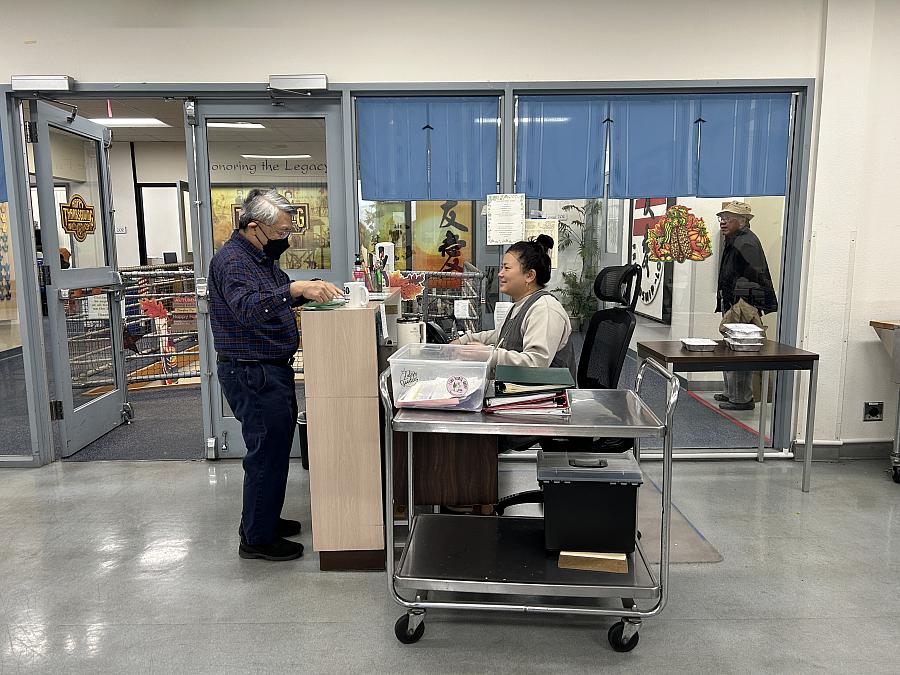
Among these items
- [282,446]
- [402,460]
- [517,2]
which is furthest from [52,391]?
[517,2]

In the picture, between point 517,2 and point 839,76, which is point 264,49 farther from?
point 839,76

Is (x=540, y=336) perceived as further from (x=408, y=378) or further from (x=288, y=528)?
(x=288, y=528)

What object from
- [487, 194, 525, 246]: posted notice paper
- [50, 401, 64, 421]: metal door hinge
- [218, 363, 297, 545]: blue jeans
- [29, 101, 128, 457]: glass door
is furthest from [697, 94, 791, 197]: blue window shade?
[50, 401, 64, 421]: metal door hinge

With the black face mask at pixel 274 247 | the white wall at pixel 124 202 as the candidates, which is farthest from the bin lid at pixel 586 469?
the white wall at pixel 124 202

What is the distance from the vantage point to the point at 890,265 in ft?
13.8

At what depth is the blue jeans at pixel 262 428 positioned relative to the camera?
2.90 meters

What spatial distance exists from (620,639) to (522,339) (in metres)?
1.31

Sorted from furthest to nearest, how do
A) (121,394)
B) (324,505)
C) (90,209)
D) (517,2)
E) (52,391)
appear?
1. (121,394)
2. (90,209)
3. (52,391)
4. (517,2)
5. (324,505)

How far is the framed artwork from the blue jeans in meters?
2.29

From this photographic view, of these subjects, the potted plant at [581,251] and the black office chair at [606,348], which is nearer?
the black office chair at [606,348]

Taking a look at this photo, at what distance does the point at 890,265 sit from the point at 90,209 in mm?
5404

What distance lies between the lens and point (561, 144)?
13.6 feet

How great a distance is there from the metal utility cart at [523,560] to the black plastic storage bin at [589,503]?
10 cm

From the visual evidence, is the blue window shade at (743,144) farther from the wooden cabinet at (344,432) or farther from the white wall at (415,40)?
the wooden cabinet at (344,432)
